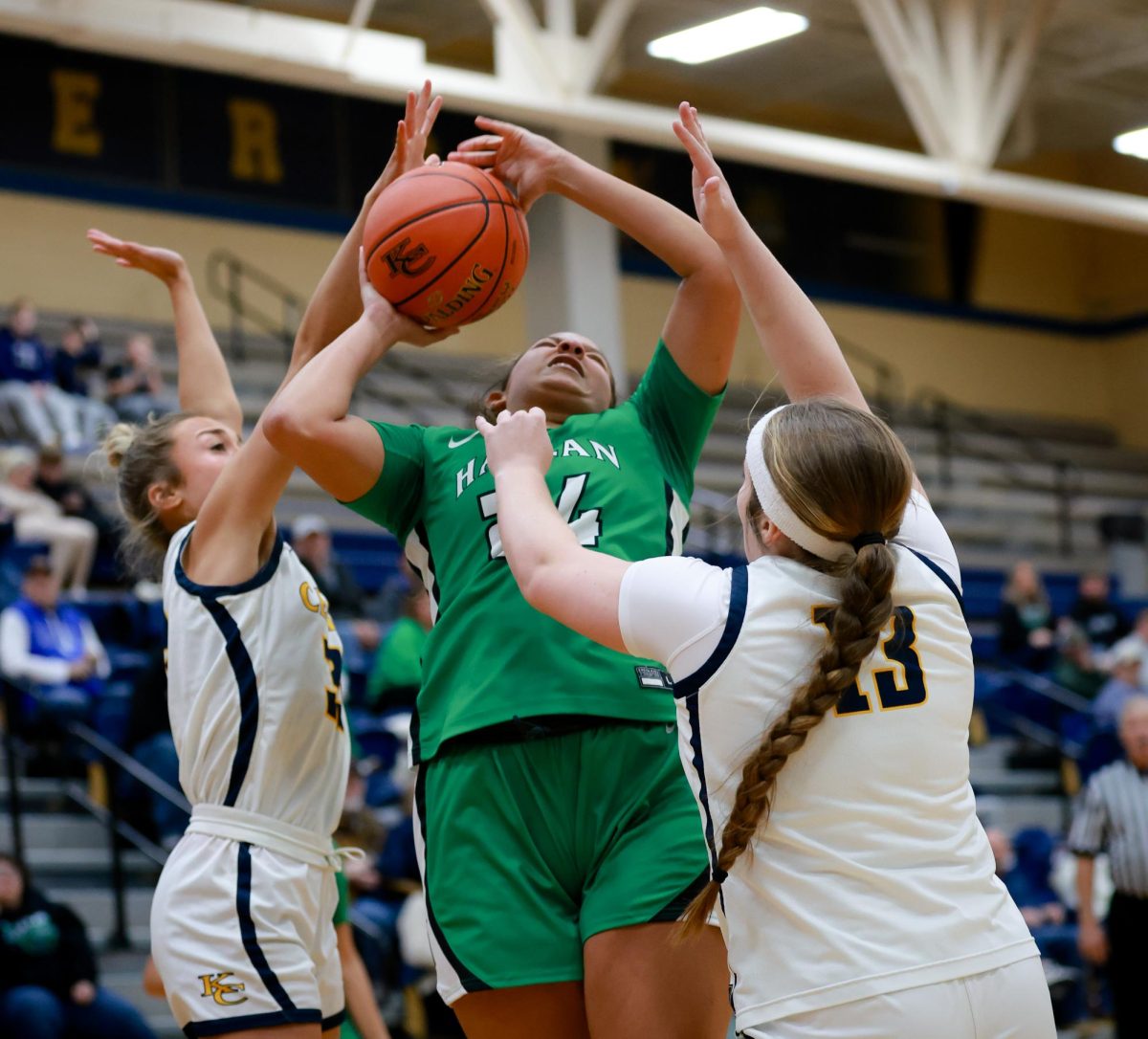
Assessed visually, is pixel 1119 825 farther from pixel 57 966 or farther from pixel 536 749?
pixel 536 749

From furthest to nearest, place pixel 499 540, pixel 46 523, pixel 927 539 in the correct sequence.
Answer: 1. pixel 46 523
2. pixel 499 540
3. pixel 927 539

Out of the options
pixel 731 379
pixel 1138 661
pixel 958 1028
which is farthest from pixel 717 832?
pixel 731 379

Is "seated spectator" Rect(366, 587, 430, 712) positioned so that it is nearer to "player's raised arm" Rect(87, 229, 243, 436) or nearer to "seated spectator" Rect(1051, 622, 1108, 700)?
"player's raised arm" Rect(87, 229, 243, 436)

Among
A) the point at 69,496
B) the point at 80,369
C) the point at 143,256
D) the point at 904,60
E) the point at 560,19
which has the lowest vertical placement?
the point at 69,496

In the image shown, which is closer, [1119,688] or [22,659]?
[22,659]

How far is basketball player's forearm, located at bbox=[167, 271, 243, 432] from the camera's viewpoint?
14.0ft

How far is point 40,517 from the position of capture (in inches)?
400

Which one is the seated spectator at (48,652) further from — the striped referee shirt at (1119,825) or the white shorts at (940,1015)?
the white shorts at (940,1015)

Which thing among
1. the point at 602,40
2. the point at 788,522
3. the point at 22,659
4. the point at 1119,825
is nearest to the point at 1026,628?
the point at 602,40

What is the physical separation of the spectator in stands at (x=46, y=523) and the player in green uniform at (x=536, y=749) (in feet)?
23.3

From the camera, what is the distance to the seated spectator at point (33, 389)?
1168 centimetres

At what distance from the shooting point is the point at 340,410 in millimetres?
3236

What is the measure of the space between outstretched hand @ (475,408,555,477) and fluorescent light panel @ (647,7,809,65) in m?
10.2

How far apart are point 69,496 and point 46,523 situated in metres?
0.40
